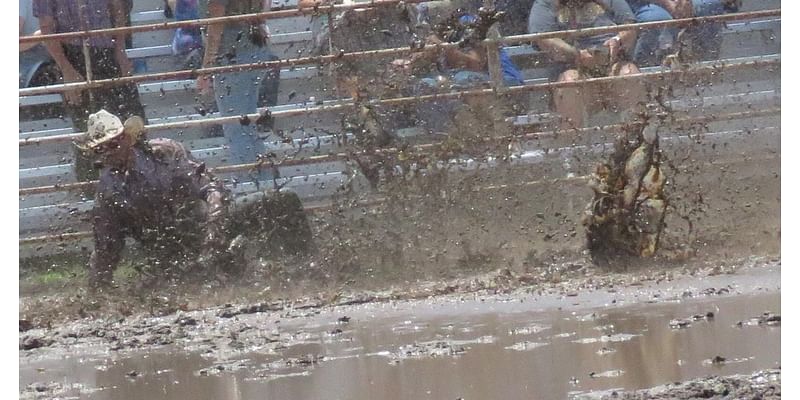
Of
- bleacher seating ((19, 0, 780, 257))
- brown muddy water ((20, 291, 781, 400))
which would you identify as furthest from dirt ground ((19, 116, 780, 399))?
brown muddy water ((20, 291, 781, 400))

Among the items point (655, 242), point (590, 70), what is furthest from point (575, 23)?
point (655, 242)

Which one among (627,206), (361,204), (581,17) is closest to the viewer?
(627,206)

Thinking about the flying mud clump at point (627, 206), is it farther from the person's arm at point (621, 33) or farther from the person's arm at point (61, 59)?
the person's arm at point (61, 59)

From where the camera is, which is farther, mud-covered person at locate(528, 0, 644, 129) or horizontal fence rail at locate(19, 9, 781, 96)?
mud-covered person at locate(528, 0, 644, 129)

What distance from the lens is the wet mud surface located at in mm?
5715

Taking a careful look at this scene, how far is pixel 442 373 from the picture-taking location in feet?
19.8

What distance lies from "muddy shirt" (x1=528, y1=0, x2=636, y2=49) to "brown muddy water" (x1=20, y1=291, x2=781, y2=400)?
2.56 meters

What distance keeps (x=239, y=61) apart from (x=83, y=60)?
3.24 ft

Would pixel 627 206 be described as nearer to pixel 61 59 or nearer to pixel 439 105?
pixel 439 105

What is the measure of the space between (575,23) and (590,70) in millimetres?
325

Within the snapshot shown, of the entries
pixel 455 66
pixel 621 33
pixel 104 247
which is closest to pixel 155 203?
pixel 104 247

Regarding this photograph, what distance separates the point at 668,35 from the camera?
10094 millimetres

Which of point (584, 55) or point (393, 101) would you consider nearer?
point (393, 101)

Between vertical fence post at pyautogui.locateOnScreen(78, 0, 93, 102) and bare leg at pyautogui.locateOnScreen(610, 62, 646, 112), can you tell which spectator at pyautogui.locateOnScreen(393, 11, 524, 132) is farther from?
vertical fence post at pyautogui.locateOnScreen(78, 0, 93, 102)
